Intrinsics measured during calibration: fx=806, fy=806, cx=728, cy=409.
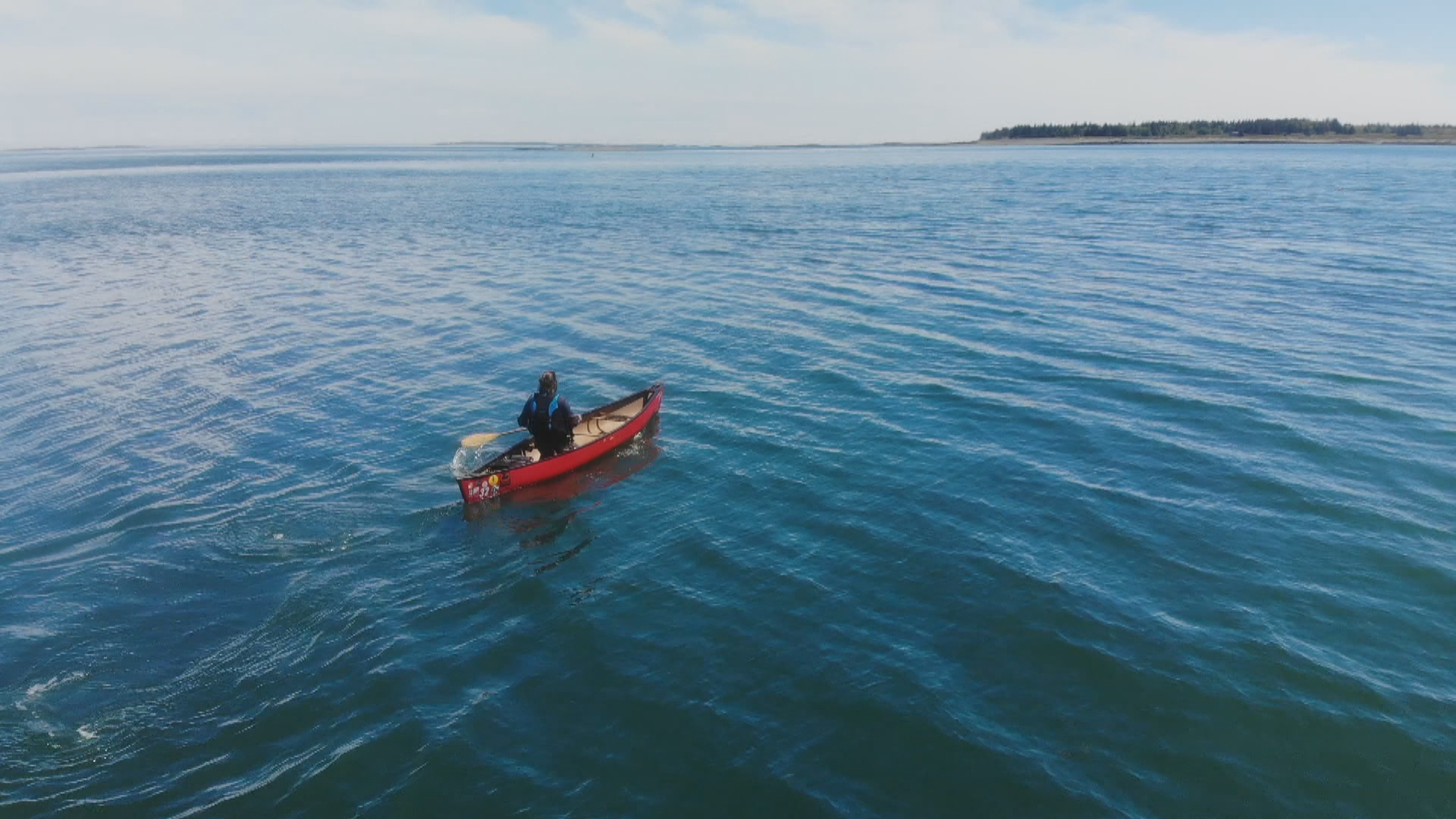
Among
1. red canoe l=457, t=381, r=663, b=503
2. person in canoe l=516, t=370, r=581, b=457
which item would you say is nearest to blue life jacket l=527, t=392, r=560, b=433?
person in canoe l=516, t=370, r=581, b=457

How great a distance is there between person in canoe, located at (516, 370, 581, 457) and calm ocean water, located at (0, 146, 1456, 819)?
127 centimetres

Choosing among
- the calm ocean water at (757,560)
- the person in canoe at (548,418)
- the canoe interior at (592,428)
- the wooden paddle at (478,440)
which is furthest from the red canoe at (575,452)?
the calm ocean water at (757,560)

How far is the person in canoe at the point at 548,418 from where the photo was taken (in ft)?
60.0

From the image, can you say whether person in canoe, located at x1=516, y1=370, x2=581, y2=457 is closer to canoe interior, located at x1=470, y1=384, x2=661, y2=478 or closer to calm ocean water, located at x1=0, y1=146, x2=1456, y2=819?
canoe interior, located at x1=470, y1=384, x2=661, y2=478

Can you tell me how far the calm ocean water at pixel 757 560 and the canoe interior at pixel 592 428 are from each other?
0.98 m

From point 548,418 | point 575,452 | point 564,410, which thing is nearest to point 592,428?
point 575,452

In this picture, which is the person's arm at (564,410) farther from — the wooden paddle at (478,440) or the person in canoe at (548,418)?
the wooden paddle at (478,440)

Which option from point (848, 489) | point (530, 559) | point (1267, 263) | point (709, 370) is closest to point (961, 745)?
point (848, 489)

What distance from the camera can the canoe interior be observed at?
1830 cm

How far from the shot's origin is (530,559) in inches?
613

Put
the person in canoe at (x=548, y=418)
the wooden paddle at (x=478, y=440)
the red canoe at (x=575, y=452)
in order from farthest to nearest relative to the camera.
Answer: the wooden paddle at (x=478, y=440) → the person in canoe at (x=548, y=418) → the red canoe at (x=575, y=452)

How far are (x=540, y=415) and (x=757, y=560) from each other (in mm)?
6402

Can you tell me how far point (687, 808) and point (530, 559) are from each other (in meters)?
7.02

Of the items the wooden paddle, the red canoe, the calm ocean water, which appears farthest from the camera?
the wooden paddle
